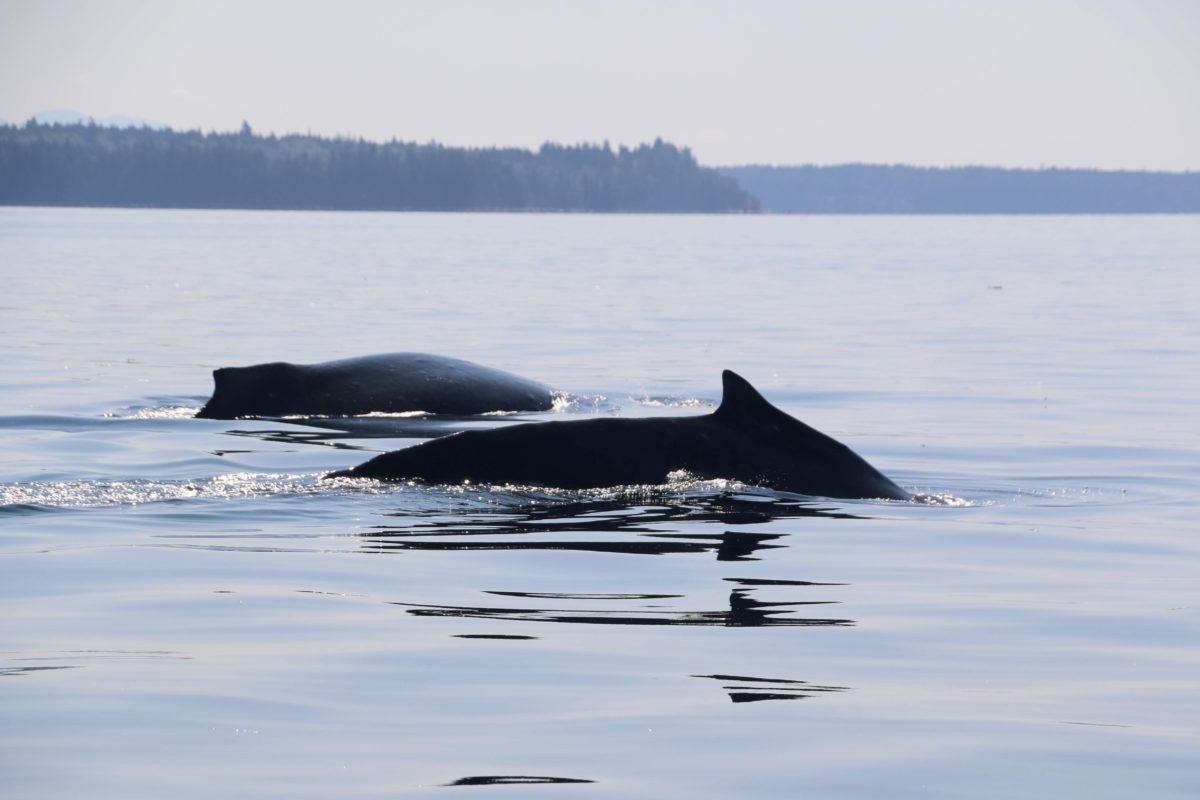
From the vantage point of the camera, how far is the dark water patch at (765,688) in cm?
746

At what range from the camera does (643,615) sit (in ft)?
29.9

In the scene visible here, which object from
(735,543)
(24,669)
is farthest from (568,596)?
(24,669)

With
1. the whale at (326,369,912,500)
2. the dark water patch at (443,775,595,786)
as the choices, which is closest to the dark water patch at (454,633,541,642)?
the dark water patch at (443,775,595,786)

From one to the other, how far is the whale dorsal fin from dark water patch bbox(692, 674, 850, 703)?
12.9ft

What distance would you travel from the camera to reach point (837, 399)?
21.7m

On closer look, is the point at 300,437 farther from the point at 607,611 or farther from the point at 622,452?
the point at 607,611

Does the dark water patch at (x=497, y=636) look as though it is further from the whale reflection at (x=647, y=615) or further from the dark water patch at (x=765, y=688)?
the dark water patch at (x=765, y=688)

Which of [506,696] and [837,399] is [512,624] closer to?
[506,696]

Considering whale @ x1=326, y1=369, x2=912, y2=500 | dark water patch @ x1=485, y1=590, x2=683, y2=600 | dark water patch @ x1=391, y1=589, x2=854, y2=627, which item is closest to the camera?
dark water patch @ x1=391, y1=589, x2=854, y2=627

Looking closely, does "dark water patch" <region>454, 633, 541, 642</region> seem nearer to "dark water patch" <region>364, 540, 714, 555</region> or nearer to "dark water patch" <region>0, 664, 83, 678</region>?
"dark water patch" <region>0, 664, 83, 678</region>

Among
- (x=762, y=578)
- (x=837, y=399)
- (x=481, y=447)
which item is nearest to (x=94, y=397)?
(x=837, y=399)

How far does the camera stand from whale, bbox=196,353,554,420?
59.2 feet

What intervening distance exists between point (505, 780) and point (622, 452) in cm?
613

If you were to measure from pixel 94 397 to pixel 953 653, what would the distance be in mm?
14304
